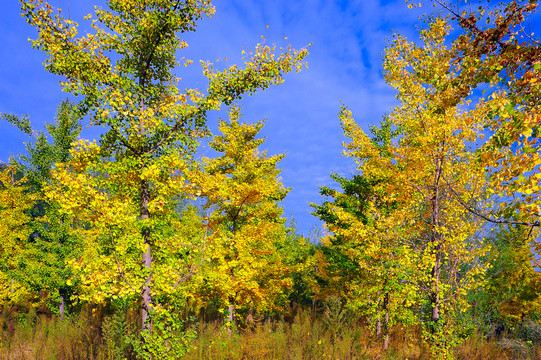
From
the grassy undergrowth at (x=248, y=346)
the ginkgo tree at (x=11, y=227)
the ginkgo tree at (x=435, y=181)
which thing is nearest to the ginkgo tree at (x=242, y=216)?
the grassy undergrowth at (x=248, y=346)

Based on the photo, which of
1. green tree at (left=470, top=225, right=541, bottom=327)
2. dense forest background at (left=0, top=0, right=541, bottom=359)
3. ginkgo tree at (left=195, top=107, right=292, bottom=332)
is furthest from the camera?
green tree at (left=470, top=225, right=541, bottom=327)

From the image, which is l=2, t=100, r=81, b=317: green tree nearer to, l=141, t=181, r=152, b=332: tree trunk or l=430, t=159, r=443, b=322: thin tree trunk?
l=141, t=181, r=152, b=332: tree trunk

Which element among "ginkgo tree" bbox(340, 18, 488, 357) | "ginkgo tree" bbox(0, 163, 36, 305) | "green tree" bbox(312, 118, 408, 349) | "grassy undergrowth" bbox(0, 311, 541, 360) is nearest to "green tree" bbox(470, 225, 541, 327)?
"grassy undergrowth" bbox(0, 311, 541, 360)

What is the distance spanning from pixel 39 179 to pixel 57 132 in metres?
2.76

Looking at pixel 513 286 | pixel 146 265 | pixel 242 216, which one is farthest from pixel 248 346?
pixel 513 286

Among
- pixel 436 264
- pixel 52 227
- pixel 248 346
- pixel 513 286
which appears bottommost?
pixel 248 346

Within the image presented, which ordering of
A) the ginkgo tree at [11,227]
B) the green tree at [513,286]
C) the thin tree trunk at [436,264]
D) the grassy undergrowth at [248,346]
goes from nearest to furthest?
the grassy undergrowth at [248,346], the thin tree trunk at [436,264], the green tree at [513,286], the ginkgo tree at [11,227]

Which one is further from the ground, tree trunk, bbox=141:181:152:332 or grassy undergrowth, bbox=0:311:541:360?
tree trunk, bbox=141:181:152:332

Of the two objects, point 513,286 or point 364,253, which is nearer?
point 364,253

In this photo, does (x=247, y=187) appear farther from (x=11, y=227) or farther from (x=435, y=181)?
(x=11, y=227)

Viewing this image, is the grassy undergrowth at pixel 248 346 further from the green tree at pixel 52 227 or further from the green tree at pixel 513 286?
the green tree at pixel 513 286

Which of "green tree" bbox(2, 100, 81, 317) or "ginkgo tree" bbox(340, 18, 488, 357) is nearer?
"ginkgo tree" bbox(340, 18, 488, 357)

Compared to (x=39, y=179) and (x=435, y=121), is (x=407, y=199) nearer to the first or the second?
(x=435, y=121)

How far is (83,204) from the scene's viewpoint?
18.7ft
